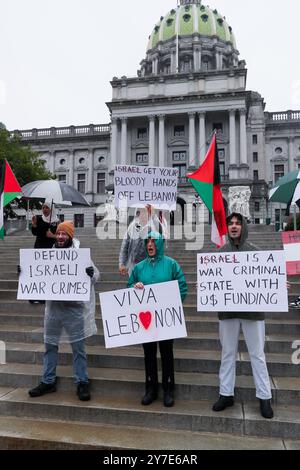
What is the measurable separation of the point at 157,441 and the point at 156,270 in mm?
1746

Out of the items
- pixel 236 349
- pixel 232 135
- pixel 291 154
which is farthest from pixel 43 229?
pixel 291 154

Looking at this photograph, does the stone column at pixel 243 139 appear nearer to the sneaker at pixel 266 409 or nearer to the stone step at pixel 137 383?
the stone step at pixel 137 383

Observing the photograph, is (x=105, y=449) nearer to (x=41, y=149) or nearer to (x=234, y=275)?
(x=234, y=275)

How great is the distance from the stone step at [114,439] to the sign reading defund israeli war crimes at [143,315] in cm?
90

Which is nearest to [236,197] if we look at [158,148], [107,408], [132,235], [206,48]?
[158,148]

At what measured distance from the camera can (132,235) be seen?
20.4 feet

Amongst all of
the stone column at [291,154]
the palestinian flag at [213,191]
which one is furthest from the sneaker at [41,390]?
the stone column at [291,154]

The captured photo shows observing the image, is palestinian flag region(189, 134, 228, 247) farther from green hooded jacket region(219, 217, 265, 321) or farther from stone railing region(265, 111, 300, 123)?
stone railing region(265, 111, 300, 123)

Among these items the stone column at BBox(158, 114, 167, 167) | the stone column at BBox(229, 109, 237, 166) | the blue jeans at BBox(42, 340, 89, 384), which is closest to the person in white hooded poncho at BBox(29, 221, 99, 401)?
the blue jeans at BBox(42, 340, 89, 384)

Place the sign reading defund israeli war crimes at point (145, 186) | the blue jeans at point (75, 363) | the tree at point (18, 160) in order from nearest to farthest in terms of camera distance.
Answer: the blue jeans at point (75, 363) → the sign reading defund israeli war crimes at point (145, 186) → the tree at point (18, 160)

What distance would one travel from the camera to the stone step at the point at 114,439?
12.4 ft

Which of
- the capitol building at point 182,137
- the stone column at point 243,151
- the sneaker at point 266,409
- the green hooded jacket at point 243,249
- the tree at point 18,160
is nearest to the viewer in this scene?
the sneaker at point 266,409

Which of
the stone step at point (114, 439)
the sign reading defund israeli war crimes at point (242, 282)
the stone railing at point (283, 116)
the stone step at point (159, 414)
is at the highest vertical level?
the stone railing at point (283, 116)

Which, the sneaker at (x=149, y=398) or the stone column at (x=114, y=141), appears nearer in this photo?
the sneaker at (x=149, y=398)
